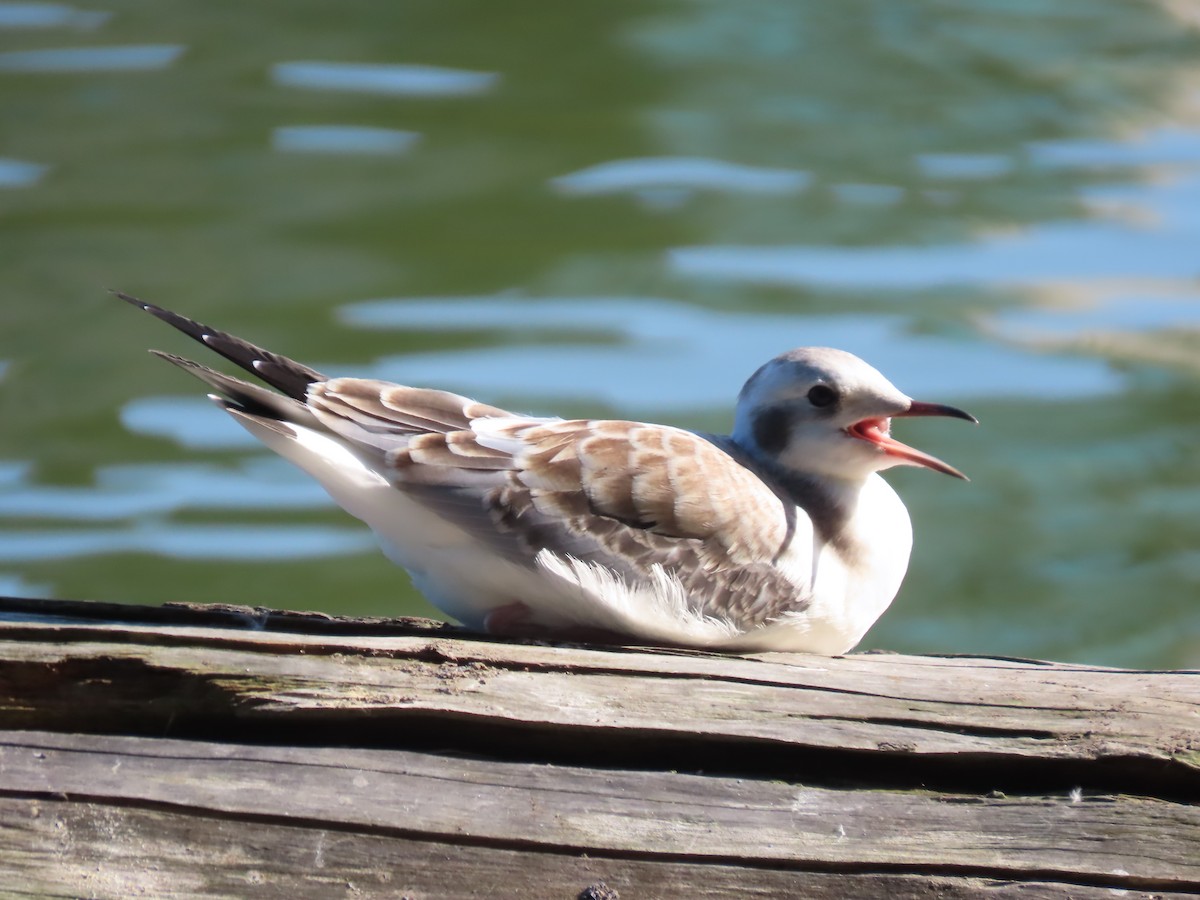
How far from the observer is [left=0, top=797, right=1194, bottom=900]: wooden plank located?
323 cm

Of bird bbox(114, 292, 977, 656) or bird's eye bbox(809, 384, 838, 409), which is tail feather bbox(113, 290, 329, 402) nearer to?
bird bbox(114, 292, 977, 656)

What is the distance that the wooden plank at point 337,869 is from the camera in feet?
10.6

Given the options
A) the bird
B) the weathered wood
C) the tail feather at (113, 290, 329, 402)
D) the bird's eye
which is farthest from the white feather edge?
the bird's eye

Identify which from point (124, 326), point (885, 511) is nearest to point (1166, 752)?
point (885, 511)

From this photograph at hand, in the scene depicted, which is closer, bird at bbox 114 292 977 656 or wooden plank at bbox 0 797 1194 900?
wooden plank at bbox 0 797 1194 900

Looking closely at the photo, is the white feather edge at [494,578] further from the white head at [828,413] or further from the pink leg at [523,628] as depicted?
the white head at [828,413]

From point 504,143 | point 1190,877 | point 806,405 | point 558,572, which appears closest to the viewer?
point 1190,877

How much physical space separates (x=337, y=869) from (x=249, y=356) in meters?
1.68

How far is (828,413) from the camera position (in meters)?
4.46

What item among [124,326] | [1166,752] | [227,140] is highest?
[1166,752]

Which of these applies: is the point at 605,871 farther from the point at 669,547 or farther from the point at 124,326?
the point at 124,326

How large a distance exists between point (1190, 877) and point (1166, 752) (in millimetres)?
326

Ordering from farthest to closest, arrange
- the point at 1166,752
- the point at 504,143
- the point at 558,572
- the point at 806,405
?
the point at 504,143 < the point at 806,405 < the point at 558,572 < the point at 1166,752

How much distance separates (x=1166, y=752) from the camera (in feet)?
11.4
